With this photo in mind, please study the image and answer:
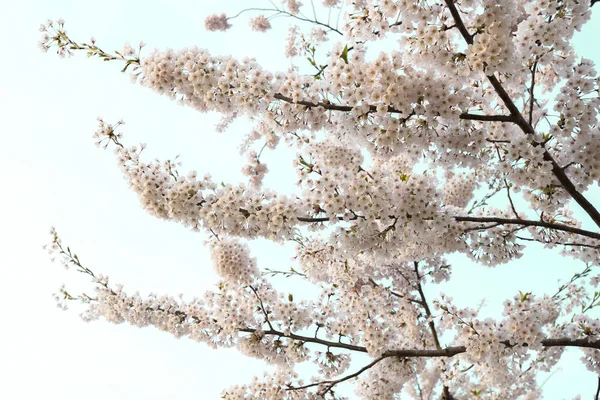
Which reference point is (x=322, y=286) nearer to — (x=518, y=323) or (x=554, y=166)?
(x=518, y=323)

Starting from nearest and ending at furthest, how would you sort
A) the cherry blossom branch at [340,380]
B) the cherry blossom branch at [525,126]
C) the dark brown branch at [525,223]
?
the cherry blossom branch at [525,126]
the dark brown branch at [525,223]
the cherry blossom branch at [340,380]

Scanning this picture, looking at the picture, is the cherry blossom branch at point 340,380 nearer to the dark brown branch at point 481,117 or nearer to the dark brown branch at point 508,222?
the dark brown branch at point 508,222

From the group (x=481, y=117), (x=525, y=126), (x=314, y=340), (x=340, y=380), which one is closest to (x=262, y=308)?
(x=314, y=340)

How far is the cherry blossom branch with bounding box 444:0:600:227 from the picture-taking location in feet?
13.3

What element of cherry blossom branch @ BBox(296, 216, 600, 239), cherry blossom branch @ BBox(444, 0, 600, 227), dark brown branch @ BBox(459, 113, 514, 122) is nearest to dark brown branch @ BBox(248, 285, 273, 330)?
cherry blossom branch @ BBox(296, 216, 600, 239)

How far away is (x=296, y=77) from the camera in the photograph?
4332 millimetres

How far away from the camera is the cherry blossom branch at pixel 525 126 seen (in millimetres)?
4055

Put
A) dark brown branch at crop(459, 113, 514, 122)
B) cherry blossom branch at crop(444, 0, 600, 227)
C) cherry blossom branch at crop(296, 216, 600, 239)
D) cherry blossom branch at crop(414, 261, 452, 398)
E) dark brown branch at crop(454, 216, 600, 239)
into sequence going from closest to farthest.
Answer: cherry blossom branch at crop(444, 0, 600, 227) → dark brown branch at crop(459, 113, 514, 122) → cherry blossom branch at crop(296, 216, 600, 239) → dark brown branch at crop(454, 216, 600, 239) → cherry blossom branch at crop(414, 261, 452, 398)

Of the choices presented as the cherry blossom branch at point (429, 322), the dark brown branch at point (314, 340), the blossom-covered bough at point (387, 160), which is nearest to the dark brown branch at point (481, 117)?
the blossom-covered bough at point (387, 160)

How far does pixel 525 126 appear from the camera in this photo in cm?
459

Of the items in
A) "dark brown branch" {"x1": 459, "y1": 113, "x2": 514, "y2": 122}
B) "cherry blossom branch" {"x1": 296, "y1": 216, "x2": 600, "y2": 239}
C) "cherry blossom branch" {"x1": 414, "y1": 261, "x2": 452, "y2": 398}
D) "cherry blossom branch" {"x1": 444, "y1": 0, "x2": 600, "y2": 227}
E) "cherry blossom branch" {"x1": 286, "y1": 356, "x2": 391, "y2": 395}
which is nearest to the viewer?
"cherry blossom branch" {"x1": 444, "y1": 0, "x2": 600, "y2": 227}

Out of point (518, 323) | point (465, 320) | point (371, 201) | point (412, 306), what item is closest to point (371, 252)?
point (371, 201)

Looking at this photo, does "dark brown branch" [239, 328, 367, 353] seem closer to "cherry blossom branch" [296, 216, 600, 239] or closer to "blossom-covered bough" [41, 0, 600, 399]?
"blossom-covered bough" [41, 0, 600, 399]

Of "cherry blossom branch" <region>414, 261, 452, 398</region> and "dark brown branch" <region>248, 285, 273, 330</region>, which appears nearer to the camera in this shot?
"dark brown branch" <region>248, 285, 273, 330</region>
